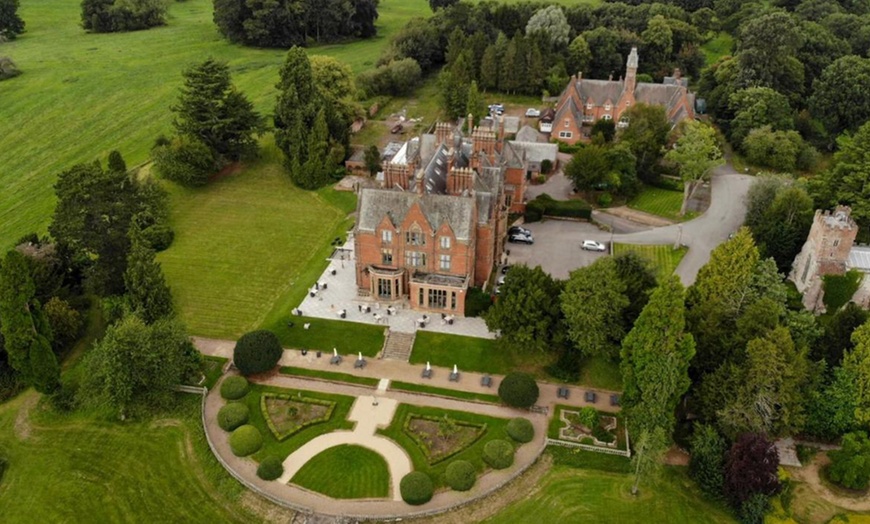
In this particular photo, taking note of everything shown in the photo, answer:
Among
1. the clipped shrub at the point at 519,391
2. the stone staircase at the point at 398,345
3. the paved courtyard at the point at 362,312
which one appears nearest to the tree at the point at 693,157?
the paved courtyard at the point at 362,312

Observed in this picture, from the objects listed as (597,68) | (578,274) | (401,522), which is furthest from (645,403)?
(597,68)

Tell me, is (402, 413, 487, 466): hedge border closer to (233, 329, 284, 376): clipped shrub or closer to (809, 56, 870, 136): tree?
(233, 329, 284, 376): clipped shrub

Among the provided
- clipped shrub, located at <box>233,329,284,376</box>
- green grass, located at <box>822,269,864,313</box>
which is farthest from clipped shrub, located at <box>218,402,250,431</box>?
green grass, located at <box>822,269,864,313</box>

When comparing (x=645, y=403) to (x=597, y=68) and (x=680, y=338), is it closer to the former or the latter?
(x=680, y=338)

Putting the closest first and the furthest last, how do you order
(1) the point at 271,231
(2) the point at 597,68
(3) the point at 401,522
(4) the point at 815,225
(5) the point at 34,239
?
(3) the point at 401,522
(4) the point at 815,225
(5) the point at 34,239
(1) the point at 271,231
(2) the point at 597,68

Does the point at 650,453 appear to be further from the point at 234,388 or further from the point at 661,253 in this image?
the point at 661,253

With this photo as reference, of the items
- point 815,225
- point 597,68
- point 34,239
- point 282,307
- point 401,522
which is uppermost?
point 597,68

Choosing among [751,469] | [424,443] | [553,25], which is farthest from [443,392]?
[553,25]
